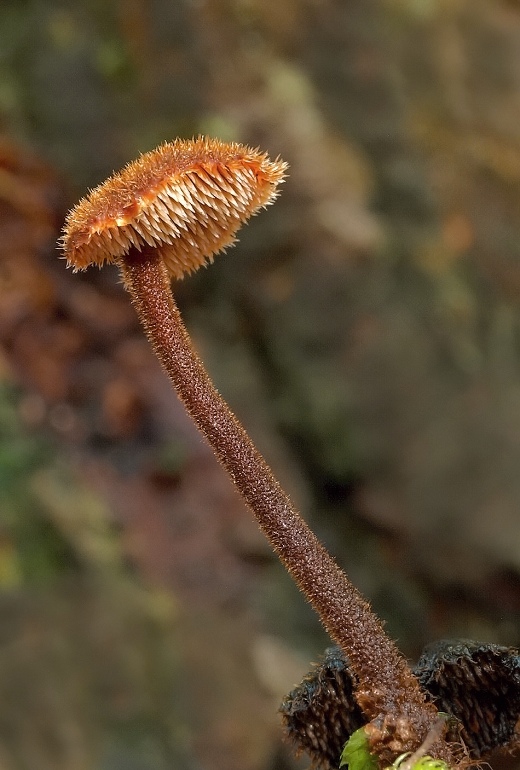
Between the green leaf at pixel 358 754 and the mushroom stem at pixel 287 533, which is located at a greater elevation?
the mushroom stem at pixel 287 533

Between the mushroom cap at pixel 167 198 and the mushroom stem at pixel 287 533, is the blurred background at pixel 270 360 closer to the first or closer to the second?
the mushroom stem at pixel 287 533

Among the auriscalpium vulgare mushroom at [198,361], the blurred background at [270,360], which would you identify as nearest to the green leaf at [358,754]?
the auriscalpium vulgare mushroom at [198,361]

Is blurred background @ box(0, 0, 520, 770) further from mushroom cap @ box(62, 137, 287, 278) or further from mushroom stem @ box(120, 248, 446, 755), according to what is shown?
mushroom cap @ box(62, 137, 287, 278)

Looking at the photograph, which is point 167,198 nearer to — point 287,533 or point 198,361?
point 198,361

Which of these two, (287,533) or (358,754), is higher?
(287,533)

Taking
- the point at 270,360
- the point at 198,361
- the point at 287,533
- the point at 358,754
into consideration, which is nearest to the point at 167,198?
the point at 198,361

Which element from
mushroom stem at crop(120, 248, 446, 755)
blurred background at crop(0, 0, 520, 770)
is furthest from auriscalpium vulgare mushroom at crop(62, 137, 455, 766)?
blurred background at crop(0, 0, 520, 770)
